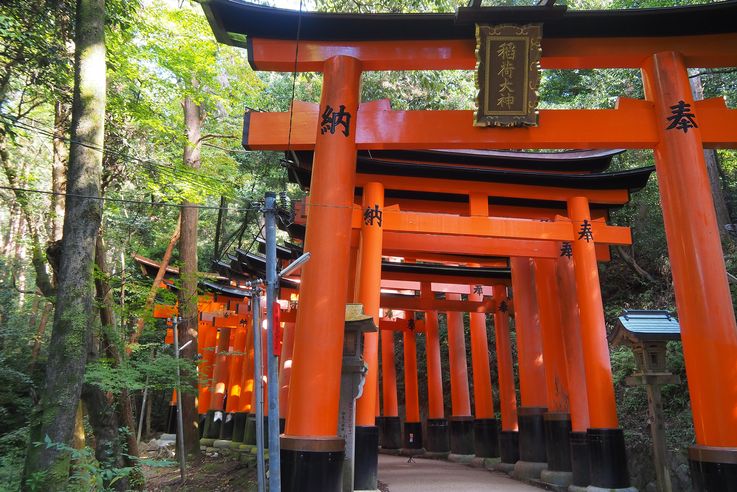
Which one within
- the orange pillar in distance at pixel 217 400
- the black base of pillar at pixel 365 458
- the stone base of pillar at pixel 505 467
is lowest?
the stone base of pillar at pixel 505 467

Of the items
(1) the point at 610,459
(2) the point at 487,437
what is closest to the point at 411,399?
(2) the point at 487,437

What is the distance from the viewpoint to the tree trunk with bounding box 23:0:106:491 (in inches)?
223

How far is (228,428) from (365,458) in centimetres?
1183

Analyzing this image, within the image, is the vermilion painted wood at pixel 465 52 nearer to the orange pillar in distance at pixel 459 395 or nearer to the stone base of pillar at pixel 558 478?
the stone base of pillar at pixel 558 478

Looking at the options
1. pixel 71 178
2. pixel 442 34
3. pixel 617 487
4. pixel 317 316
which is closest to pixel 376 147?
pixel 442 34

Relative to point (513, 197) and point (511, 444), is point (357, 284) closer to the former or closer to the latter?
point (513, 197)

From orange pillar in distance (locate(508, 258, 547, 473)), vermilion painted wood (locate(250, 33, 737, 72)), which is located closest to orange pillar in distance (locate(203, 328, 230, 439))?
orange pillar in distance (locate(508, 258, 547, 473))

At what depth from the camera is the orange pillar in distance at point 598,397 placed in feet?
29.5

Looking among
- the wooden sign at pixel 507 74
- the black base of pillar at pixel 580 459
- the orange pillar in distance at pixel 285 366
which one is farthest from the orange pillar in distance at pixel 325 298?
the orange pillar in distance at pixel 285 366

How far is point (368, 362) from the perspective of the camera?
8.51 metres

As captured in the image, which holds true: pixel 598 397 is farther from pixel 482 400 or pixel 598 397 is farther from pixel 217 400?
pixel 217 400

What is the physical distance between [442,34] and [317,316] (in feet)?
13.5

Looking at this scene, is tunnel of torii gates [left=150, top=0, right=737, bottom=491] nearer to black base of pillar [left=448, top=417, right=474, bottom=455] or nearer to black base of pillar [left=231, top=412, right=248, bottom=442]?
black base of pillar [left=448, top=417, right=474, bottom=455]

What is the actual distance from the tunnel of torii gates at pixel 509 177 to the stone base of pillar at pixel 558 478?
0.09 m
